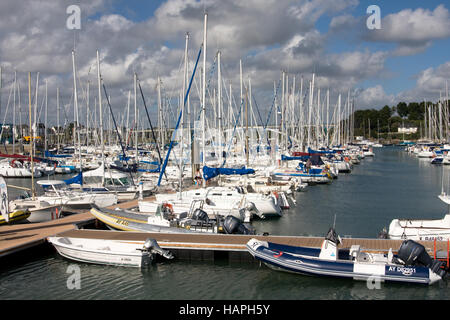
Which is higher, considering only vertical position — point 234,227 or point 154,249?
point 234,227

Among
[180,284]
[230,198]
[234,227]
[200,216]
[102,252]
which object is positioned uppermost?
[230,198]

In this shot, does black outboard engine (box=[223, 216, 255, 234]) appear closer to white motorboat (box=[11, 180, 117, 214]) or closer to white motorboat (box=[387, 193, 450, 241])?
white motorboat (box=[387, 193, 450, 241])

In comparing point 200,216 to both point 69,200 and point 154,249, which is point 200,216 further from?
point 69,200

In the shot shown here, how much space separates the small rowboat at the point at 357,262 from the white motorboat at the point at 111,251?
4.38m

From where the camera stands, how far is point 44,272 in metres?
18.2

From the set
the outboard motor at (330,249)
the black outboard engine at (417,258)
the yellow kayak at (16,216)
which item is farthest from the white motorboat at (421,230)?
the yellow kayak at (16,216)

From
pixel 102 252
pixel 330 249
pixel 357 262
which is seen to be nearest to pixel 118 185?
pixel 102 252

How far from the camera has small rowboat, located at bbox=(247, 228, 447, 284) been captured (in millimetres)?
15859

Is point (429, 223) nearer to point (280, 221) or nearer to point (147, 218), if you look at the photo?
point (280, 221)

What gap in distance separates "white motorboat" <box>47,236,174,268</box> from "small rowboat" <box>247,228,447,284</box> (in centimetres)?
438

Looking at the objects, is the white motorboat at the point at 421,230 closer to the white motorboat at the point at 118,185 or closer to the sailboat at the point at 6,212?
the white motorboat at the point at 118,185

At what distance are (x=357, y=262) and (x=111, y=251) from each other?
1030 cm

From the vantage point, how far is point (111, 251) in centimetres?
1855
